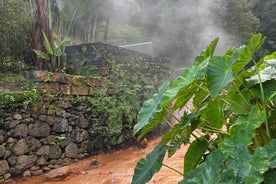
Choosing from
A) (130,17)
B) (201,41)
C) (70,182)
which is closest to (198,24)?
(201,41)

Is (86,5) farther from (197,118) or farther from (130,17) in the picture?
(130,17)

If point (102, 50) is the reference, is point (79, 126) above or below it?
below

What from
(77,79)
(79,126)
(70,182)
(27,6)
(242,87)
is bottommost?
(70,182)

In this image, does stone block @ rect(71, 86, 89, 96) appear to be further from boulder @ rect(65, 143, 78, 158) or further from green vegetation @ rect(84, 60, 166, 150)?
boulder @ rect(65, 143, 78, 158)

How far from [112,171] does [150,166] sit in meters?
3.42

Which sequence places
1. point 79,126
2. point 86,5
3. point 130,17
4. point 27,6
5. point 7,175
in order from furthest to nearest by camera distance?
point 130,17 < point 86,5 < point 27,6 < point 79,126 < point 7,175

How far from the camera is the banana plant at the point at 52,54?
5051 millimetres

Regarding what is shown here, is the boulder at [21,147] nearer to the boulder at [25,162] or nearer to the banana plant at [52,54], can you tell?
the boulder at [25,162]

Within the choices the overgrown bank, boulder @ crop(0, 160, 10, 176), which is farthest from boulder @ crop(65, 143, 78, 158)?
boulder @ crop(0, 160, 10, 176)

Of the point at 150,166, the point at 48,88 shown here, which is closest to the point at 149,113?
the point at 150,166

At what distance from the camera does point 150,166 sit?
54.1 inches

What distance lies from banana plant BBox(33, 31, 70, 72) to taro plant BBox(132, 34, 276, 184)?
13.3 ft

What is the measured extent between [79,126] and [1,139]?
1.50 metres

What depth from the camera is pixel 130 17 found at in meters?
14.5
